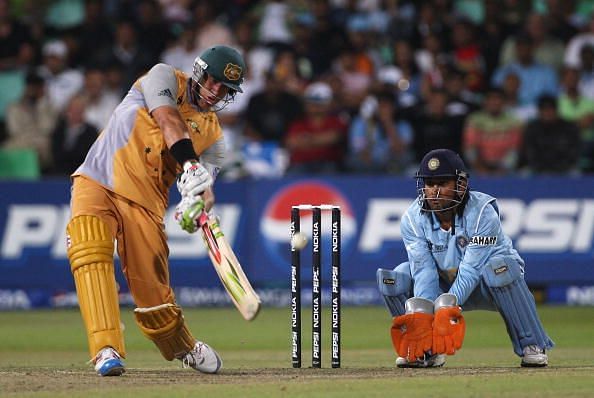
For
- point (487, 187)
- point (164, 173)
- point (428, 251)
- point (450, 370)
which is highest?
point (487, 187)

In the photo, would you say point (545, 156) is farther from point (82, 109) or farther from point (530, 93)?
point (82, 109)

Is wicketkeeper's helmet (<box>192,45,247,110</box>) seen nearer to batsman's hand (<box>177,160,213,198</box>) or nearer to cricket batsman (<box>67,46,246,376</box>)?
cricket batsman (<box>67,46,246,376</box>)

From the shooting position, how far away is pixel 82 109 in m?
15.2

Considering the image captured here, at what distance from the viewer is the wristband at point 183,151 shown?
278 inches

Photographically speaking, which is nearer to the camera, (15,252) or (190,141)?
(190,141)

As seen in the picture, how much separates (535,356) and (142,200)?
8.65 ft

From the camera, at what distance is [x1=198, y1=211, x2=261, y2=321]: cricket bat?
6.85 meters

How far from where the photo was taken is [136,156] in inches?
295

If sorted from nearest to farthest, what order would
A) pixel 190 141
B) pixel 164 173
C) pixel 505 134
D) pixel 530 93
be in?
pixel 190 141 < pixel 164 173 < pixel 505 134 < pixel 530 93

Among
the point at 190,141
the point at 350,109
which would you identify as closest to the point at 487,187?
the point at 350,109

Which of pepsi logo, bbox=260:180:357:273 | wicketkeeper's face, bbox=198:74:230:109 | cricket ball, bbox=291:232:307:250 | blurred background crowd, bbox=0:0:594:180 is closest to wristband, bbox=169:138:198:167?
wicketkeeper's face, bbox=198:74:230:109

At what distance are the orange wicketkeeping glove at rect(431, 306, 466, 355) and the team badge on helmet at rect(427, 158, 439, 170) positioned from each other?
907 mm

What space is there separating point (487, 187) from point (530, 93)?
102 inches

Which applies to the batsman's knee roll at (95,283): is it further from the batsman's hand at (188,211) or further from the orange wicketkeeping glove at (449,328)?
the orange wicketkeeping glove at (449,328)
